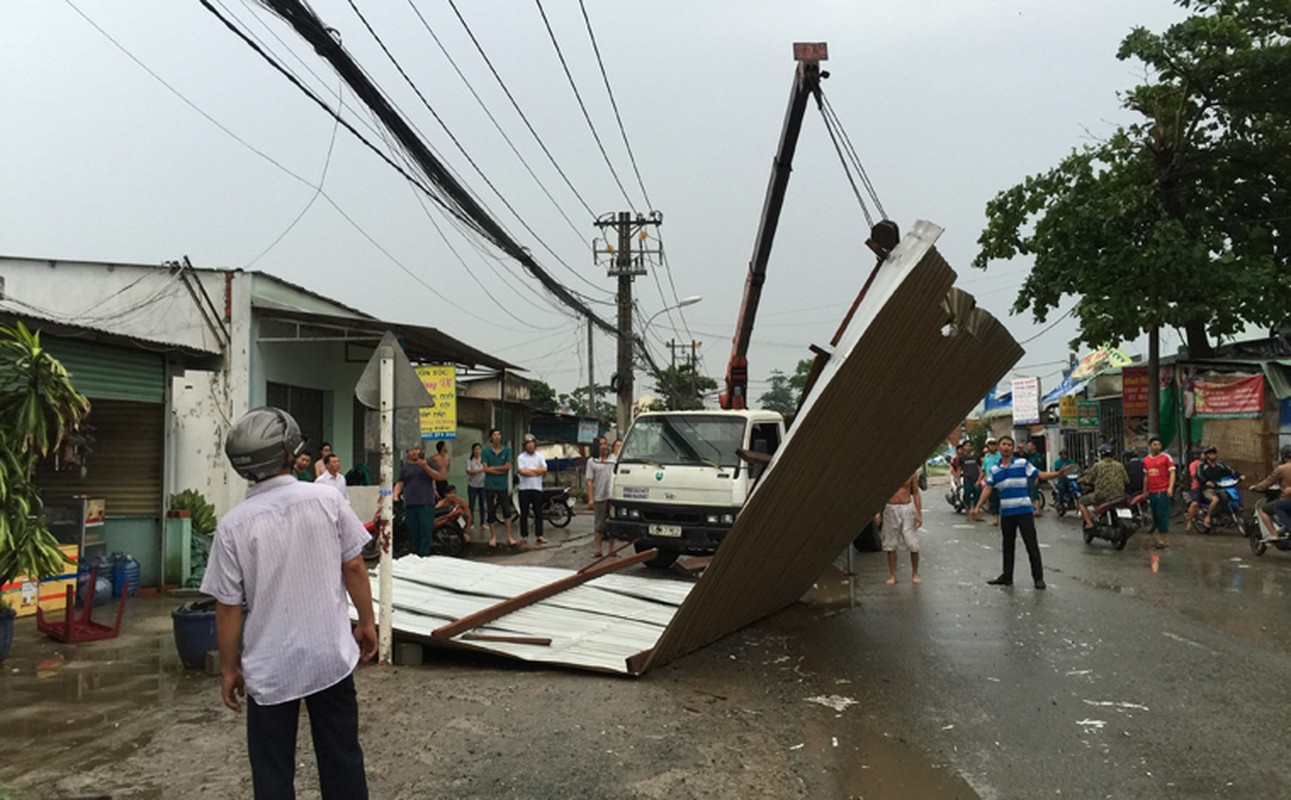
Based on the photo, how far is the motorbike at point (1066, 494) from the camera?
21734mm

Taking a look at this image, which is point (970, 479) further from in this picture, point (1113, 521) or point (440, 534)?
point (440, 534)

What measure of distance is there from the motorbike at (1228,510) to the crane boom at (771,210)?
8.58m

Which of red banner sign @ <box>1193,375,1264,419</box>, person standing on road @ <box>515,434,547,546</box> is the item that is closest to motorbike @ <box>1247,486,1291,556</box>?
red banner sign @ <box>1193,375,1264,419</box>

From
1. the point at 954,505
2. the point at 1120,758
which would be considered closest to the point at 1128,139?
the point at 954,505

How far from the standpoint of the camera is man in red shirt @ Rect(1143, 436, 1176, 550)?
15.0 m

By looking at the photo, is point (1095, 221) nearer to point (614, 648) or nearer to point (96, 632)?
point (614, 648)

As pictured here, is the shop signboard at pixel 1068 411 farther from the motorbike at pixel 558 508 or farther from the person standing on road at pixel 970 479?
the motorbike at pixel 558 508

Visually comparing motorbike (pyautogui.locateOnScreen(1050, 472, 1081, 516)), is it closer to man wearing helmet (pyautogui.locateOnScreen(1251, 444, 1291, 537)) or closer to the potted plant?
man wearing helmet (pyautogui.locateOnScreen(1251, 444, 1291, 537))

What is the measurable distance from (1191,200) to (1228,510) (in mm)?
7020

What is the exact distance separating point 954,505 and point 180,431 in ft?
63.9

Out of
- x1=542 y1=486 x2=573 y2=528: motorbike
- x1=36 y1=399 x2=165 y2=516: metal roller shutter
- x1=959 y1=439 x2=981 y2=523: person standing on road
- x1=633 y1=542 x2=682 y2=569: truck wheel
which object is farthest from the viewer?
x1=959 y1=439 x2=981 y2=523: person standing on road

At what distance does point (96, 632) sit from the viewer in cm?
791

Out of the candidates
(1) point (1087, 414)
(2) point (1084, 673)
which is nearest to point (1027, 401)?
(1) point (1087, 414)

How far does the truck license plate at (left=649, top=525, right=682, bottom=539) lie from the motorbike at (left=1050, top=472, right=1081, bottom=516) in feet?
45.5
